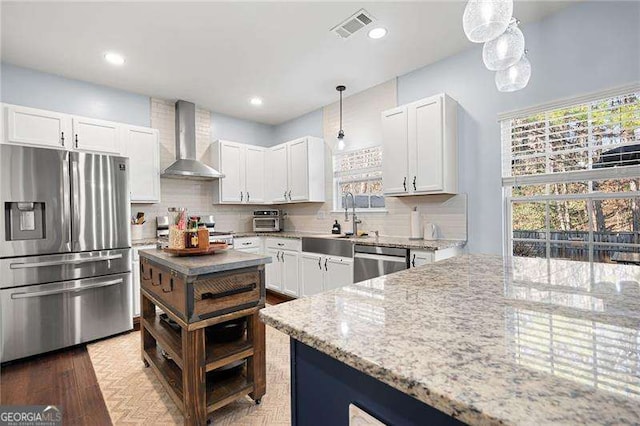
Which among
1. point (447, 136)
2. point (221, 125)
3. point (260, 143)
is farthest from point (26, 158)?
point (447, 136)

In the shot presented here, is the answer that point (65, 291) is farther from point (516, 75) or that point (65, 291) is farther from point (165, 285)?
point (516, 75)

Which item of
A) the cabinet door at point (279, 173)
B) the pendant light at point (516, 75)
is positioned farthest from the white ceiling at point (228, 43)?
the pendant light at point (516, 75)

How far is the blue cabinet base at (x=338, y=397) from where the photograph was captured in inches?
22.2

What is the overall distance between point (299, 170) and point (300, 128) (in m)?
0.98

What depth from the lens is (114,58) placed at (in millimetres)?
3125

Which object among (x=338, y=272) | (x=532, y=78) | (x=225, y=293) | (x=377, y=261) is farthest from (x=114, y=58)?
(x=532, y=78)

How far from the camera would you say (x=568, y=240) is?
2580mm

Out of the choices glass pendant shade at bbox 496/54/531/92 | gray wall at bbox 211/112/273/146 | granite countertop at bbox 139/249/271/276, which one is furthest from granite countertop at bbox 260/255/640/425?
gray wall at bbox 211/112/273/146

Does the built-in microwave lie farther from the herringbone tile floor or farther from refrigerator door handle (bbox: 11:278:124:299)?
the herringbone tile floor

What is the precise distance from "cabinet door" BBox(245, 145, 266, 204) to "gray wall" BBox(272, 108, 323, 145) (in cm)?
59

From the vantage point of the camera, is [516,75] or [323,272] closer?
[516,75]

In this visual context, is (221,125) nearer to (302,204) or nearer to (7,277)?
(302,204)

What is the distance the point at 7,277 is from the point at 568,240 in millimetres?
4856

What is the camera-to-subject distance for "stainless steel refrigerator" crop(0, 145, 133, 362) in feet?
8.52
